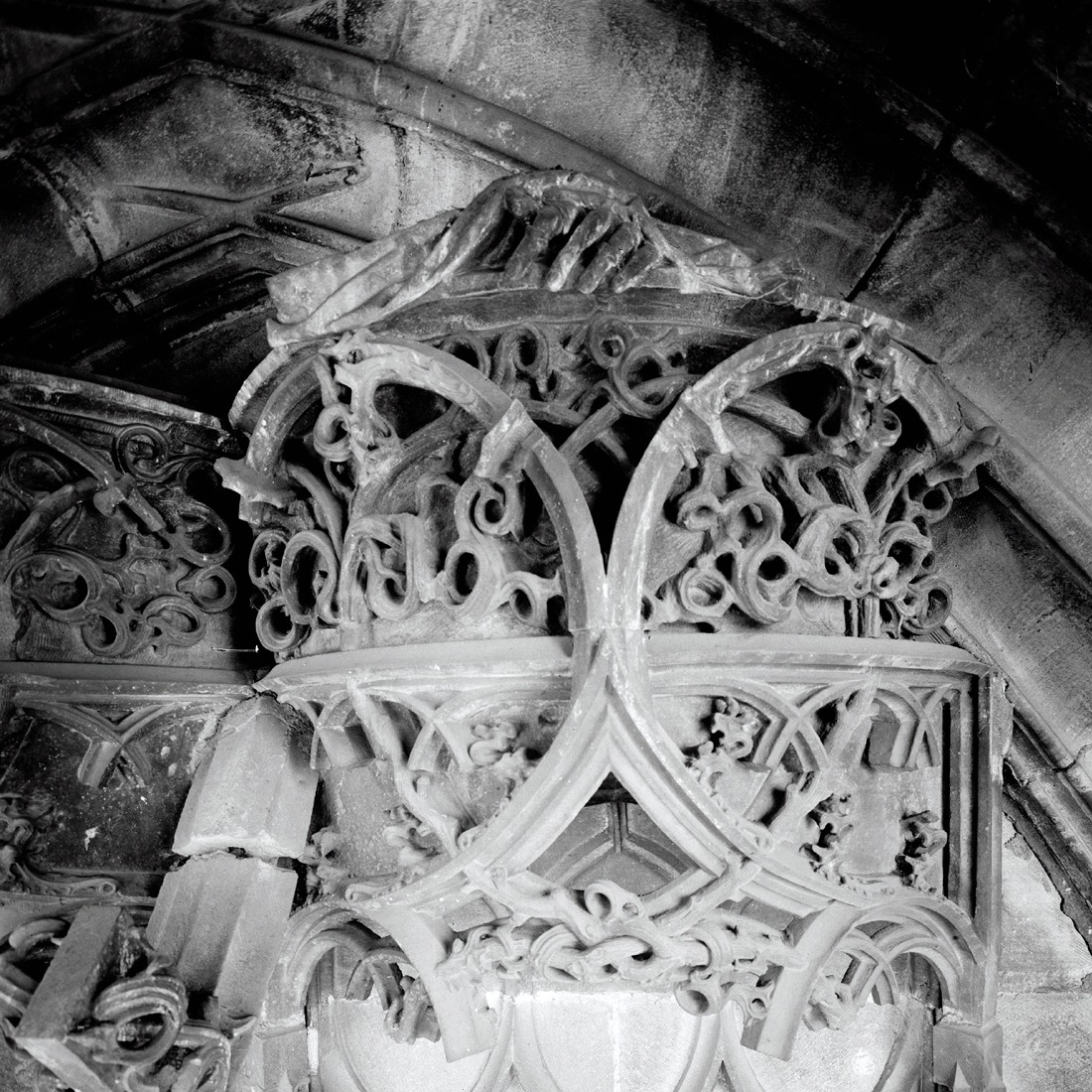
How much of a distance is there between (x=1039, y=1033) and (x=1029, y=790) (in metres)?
0.46

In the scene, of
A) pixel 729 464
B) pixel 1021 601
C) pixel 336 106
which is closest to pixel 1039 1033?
pixel 1021 601

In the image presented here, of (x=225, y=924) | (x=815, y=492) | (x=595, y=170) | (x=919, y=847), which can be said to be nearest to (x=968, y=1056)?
(x=919, y=847)

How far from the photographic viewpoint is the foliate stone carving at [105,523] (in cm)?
200

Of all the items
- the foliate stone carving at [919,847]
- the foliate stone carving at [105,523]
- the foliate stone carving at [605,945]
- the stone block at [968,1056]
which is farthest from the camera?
the foliate stone carving at [105,523]

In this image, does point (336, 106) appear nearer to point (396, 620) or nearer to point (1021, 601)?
point (396, 620)

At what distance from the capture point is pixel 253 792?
195 centimetres

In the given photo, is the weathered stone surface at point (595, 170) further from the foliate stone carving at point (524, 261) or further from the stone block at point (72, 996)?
the foliate stone carving at point (524, 261)

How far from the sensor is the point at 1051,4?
1719mm

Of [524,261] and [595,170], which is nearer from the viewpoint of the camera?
[524,261]

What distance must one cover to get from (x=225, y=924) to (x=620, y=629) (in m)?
0.93

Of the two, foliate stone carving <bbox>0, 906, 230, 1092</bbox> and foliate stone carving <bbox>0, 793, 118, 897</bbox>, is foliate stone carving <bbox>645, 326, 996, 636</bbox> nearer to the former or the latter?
foliate stone carving <bbox>0, 906, 230, 1092</bbox>

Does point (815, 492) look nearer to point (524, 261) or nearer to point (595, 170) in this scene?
point (524, 261)

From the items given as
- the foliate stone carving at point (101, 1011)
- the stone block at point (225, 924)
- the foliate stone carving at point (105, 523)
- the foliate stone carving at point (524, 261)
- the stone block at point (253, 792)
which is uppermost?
the foliate stone carving at point (524, 261)

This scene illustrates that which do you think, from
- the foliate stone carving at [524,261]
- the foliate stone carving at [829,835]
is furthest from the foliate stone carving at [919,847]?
the foliate stone carving at [524,261]
